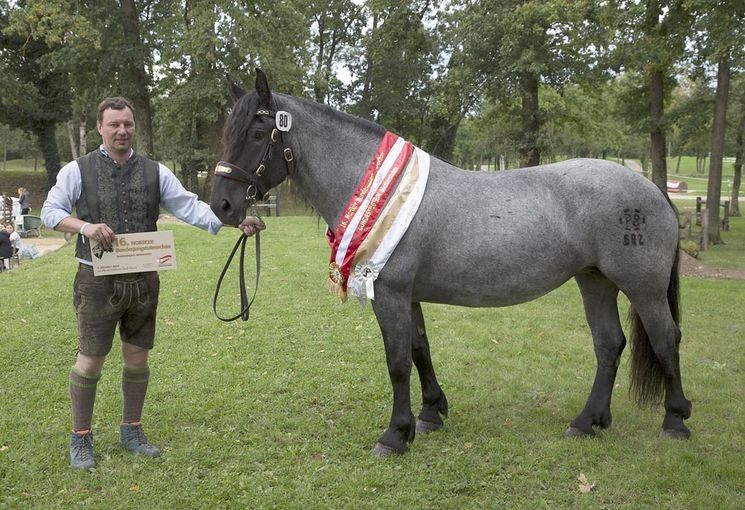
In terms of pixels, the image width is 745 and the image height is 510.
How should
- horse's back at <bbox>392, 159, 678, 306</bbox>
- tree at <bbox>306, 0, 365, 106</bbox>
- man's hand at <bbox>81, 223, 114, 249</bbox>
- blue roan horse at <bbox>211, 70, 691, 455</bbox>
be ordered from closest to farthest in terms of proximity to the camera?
man's hand at <bbox>81, 223, 114, 249</bbox> → blue roan horse at <bbox>211, 70, 691, 455</bbox> → horse's back at <bbox>392, 159, 678, 306</bbox> → tree at <bbox>306, 0, 365, 106</bbox>

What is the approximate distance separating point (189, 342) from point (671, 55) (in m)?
11.6

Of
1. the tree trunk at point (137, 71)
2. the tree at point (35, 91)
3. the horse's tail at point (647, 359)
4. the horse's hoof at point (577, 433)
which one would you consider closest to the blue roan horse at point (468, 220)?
the horse's tail at point (647, 359)

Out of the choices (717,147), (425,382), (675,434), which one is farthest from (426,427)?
(717,147)

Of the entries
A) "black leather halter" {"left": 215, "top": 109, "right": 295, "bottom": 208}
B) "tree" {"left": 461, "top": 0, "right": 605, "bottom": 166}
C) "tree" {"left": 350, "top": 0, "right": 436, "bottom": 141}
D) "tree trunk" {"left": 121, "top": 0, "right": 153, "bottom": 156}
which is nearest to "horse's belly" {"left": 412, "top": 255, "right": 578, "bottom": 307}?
"black leather halter" {"left": 215, "top": 109, "right": 295, "bottom": 208}

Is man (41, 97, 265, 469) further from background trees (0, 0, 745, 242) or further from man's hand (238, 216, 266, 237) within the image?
background trees (0, 0, 745, 242)

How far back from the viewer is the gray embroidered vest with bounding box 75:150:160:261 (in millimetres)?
3326

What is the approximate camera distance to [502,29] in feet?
56.1

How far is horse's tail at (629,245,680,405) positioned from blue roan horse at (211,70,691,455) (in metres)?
0.16

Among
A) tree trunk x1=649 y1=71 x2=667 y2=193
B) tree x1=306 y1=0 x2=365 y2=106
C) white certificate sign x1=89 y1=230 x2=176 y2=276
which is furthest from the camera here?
tree x1=306 y1=0 x2=365 y2=106

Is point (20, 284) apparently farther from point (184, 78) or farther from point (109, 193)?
point (184, 78)

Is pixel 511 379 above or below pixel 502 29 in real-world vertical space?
below

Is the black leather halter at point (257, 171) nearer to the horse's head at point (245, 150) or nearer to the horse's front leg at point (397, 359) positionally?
the horse's head at point (245, 150)

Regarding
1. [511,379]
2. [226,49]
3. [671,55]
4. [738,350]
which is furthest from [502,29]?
[511,379]

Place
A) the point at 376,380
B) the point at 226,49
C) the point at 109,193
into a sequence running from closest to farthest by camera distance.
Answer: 1. the point at 109,193
2. the point at 376,380
3. the point at 226,49
